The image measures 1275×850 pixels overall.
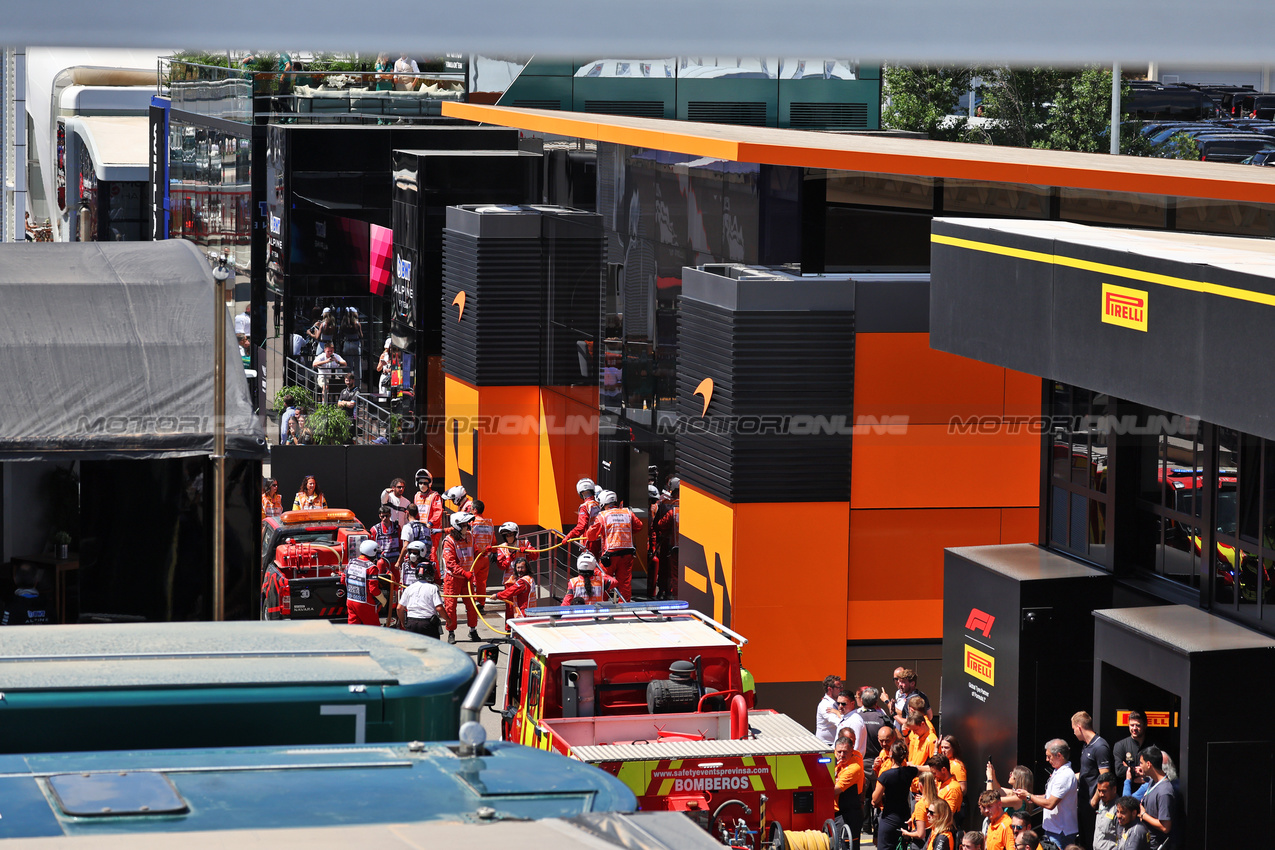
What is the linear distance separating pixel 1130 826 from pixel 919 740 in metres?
2.72

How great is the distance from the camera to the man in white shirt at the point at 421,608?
16.7 metres

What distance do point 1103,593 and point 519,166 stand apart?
50.3ft

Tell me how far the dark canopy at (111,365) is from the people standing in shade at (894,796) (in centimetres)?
617

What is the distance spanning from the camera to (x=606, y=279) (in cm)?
2192

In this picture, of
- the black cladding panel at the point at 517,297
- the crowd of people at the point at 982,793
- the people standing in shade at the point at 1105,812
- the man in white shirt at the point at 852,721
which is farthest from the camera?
the black cladding panel at the point at 517,297

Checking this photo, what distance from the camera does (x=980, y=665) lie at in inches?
527

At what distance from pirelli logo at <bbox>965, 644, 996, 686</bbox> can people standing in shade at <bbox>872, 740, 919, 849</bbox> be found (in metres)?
1.43

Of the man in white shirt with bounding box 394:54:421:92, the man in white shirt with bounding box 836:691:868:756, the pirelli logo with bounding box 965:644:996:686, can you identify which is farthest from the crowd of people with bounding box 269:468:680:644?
the man in white shirt with bounding box 394:54:421:92

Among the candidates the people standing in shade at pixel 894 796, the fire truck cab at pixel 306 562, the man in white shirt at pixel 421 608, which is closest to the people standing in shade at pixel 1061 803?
the people standing in shade at pixel 894 796

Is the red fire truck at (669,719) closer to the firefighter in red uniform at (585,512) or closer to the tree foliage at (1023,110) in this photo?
the firefighter in red uniform at (585,512)

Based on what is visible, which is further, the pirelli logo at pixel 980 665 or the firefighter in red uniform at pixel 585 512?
the firefighter in red uniform at pixel 585 512

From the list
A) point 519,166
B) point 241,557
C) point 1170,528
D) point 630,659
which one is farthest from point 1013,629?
point 519,166

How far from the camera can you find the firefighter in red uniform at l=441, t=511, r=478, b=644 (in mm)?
18891

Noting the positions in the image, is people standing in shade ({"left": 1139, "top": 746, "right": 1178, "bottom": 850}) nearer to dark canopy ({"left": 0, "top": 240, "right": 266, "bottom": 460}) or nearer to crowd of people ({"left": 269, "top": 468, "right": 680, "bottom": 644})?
dark canopy ({"left": 0, "top": 240, "right": 266, "bottom": 460})
